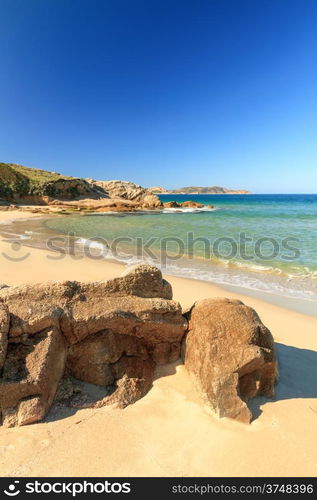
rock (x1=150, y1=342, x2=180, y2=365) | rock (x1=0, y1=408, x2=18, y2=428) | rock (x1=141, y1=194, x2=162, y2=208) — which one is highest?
rock (x1=141, y1=194, x2=162, y2=208)

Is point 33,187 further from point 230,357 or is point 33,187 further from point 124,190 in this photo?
point 230,357

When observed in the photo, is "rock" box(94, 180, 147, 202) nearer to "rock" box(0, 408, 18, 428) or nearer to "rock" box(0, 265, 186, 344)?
"rock" box(0, 265, 186, 344)

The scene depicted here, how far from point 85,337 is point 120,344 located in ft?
1.43

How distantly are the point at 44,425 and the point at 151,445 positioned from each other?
1073 millimetres

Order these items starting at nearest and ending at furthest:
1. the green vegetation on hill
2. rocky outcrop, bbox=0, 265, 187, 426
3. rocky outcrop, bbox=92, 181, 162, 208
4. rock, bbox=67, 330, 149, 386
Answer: rocky outcrop, bbox=0, 265, 187, 426 → rock, bbox=67, 330, 149, 386 → the green vegetation on hill → rocky outcrop, bbox=92, 181, 162, 208

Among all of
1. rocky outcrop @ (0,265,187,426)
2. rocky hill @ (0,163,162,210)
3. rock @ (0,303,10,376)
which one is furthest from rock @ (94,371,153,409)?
rocky hill @ (0,163,162,210)

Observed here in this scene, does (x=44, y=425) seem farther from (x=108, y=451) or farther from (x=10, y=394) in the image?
(x=108, y=451)

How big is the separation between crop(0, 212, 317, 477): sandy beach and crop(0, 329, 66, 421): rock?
0.22 meters

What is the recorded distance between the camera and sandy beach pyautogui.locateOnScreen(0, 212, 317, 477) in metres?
2.38

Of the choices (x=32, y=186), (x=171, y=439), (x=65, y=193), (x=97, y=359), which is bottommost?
(x=171, y=439)

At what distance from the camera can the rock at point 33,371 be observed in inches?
107

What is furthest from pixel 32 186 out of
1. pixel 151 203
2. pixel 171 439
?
pixel 171 439

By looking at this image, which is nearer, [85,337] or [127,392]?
[127,392]

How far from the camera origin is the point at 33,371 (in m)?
2.80
